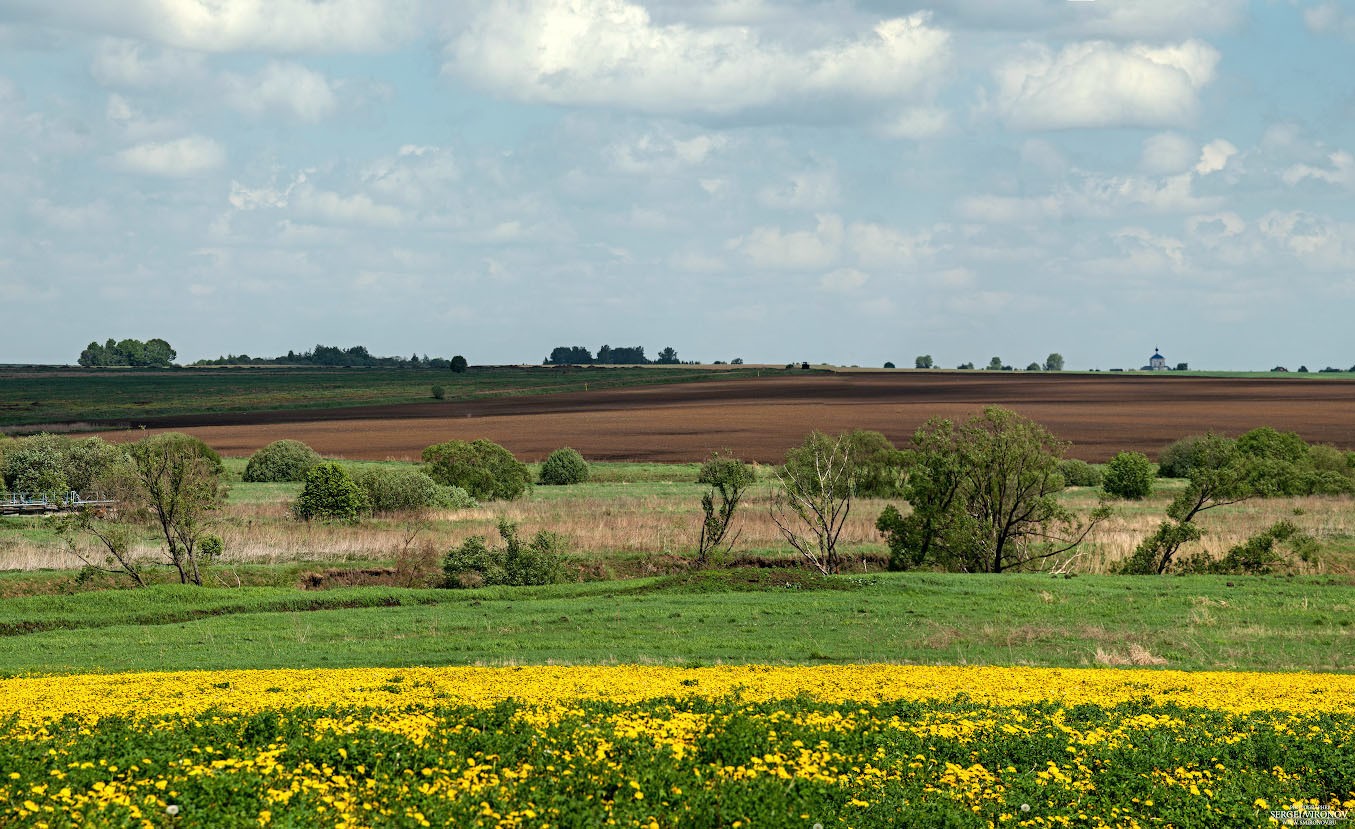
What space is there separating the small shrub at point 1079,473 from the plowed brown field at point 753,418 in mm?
11578

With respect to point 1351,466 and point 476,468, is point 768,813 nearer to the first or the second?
point 476,468

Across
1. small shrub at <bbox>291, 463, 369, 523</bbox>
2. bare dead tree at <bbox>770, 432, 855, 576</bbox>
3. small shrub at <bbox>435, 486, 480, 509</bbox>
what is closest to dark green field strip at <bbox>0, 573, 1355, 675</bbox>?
bare dead tree at <bbox>770, 432, 855, 576</bbox>

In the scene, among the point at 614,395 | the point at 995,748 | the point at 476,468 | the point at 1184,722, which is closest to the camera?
the point at 995,748

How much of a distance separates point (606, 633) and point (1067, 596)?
13759mm

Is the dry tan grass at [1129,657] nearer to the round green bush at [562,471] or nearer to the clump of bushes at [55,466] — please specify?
the clump of bushes at [55,466]

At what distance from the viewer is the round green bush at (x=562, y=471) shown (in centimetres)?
7556

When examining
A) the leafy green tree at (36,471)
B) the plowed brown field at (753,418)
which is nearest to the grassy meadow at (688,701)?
the leafy green tree at (36,471)

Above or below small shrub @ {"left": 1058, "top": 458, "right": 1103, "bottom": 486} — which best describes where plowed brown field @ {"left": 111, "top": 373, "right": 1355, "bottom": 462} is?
above

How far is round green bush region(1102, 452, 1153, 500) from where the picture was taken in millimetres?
65812

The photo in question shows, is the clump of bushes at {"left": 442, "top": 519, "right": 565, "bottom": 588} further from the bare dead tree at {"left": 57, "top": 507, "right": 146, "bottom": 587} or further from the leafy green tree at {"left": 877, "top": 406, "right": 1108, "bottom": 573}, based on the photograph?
the leafy green tree at {"left": 877, "top": 406, "right": 1108, "bottom": 573}

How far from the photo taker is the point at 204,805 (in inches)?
508

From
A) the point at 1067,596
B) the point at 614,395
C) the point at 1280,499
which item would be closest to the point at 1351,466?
the point at 1280,499

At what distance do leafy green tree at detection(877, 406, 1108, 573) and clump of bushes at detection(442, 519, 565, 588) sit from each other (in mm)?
12106

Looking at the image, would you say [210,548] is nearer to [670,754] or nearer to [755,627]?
[755,627]
